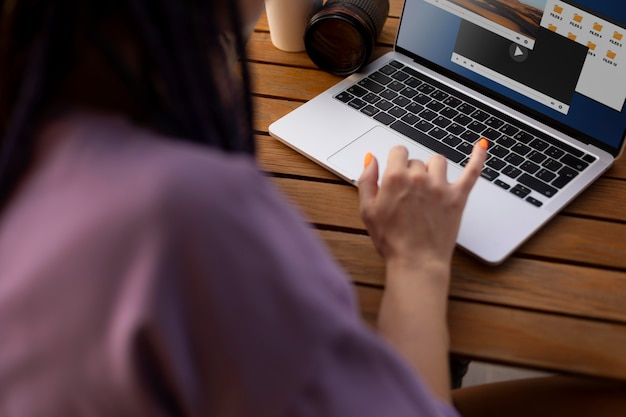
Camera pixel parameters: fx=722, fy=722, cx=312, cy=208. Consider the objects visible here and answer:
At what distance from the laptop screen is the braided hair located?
0.53 m

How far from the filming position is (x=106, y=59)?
1.41 ft

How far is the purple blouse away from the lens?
403 millimetres

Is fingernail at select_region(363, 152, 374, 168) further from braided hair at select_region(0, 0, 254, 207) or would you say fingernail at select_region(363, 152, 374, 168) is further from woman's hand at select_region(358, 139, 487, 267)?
braided hair at select_region(0, 0, 254, 207)

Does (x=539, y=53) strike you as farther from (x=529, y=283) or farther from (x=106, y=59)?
(x=106, y=59)

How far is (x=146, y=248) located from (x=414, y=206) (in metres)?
0.42

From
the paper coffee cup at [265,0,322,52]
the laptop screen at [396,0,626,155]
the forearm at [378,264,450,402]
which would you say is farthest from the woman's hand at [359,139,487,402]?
the paper coffee cup at [265,0,322,52]

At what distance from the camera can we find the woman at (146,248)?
1.33 feet

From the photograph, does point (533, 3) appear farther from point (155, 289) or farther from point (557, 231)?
point (155, 289)

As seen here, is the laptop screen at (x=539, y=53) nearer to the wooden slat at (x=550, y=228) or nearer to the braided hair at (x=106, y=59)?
the wooden slat at (x=550, y=228)

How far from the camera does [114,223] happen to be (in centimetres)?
40

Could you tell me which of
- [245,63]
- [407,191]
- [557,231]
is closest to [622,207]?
[557,231]

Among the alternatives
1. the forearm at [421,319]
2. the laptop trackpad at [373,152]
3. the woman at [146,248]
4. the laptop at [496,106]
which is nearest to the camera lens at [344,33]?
the laptop at [496,106]

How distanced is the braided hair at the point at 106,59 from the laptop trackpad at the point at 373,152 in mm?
405

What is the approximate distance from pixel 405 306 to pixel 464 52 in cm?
42
